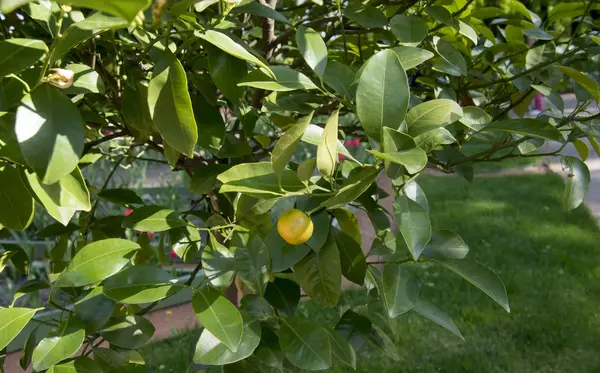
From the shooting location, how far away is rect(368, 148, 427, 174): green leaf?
543 mm

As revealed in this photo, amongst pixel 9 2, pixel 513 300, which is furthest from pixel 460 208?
pixel 9 2

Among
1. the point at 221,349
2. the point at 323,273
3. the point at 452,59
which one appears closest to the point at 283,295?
the point at 323,273

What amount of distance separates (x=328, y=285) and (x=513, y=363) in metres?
1.91

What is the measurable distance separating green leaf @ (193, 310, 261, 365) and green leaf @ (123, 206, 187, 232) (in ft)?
0.55

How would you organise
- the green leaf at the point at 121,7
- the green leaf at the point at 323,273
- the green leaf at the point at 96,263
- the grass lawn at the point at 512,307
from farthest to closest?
the grass lawn at the point at 512,307
the green leaf at the point at 323,273
the green leaf at the point at 96,263
the green leaf at the point at 121,7

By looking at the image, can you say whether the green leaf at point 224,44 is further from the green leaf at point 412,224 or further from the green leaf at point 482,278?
the green leaf at point 482,278

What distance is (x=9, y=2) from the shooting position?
0.36m

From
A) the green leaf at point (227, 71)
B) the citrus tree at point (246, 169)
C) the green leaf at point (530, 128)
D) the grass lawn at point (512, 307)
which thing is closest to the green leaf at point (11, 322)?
the citrus tree at point (246, 169)

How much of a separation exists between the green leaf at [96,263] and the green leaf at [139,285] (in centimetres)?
2

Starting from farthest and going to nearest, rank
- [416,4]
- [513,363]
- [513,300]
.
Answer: [513,300], [513,363], [416,4]

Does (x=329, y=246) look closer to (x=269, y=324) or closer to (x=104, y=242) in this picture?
(x=269, y=324)

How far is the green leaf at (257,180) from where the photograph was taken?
0.66 meters

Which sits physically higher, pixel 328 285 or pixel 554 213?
pixel 328 285

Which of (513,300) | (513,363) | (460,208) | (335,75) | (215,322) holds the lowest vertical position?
(460,208)
